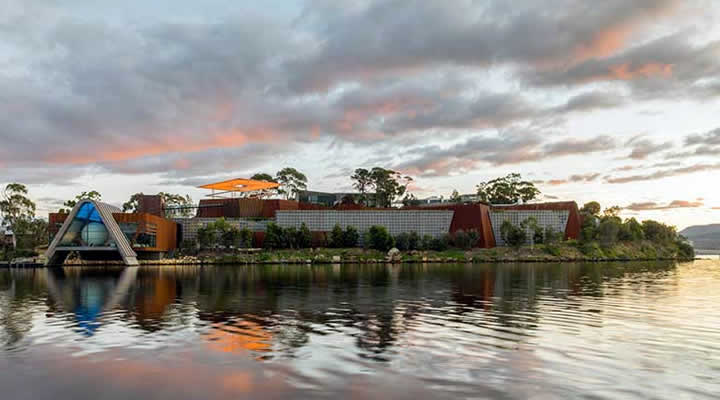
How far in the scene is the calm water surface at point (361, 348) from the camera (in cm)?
1220

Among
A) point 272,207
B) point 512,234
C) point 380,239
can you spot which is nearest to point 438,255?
point 380,239

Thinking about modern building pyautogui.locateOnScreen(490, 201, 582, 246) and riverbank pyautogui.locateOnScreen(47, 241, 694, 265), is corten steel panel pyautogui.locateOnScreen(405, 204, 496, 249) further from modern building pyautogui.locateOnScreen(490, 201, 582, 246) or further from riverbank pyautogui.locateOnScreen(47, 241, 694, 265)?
riverbank pyautogui.locateOnScreen(47, 241, 694, 265)

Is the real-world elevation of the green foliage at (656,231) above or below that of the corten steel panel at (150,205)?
below

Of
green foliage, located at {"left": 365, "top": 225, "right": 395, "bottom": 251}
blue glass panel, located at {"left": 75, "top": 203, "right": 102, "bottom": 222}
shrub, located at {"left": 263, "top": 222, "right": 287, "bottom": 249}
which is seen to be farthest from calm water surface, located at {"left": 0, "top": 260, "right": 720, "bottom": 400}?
green foliage, located at {"left": 365, "top": 225, "right": 395, "bottom": 251}

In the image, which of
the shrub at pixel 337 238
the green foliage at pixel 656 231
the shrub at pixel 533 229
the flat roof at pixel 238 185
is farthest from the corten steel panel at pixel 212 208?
the green foliage at pixel 656 231

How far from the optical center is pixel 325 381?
41.4 ft

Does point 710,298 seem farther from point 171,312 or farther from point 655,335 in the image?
point 171,312

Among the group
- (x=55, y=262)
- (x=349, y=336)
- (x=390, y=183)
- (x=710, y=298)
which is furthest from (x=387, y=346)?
(x=390, y=183)

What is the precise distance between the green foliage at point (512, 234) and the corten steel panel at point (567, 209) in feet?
21.8

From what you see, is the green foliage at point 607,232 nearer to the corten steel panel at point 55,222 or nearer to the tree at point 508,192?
the tree at point 508,192

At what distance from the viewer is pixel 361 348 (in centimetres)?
1661

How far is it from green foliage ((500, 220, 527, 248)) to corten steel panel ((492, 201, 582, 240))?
664 cm

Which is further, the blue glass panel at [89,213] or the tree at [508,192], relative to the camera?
the tree at [508,192]

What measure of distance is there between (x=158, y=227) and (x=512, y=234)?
233 feet
